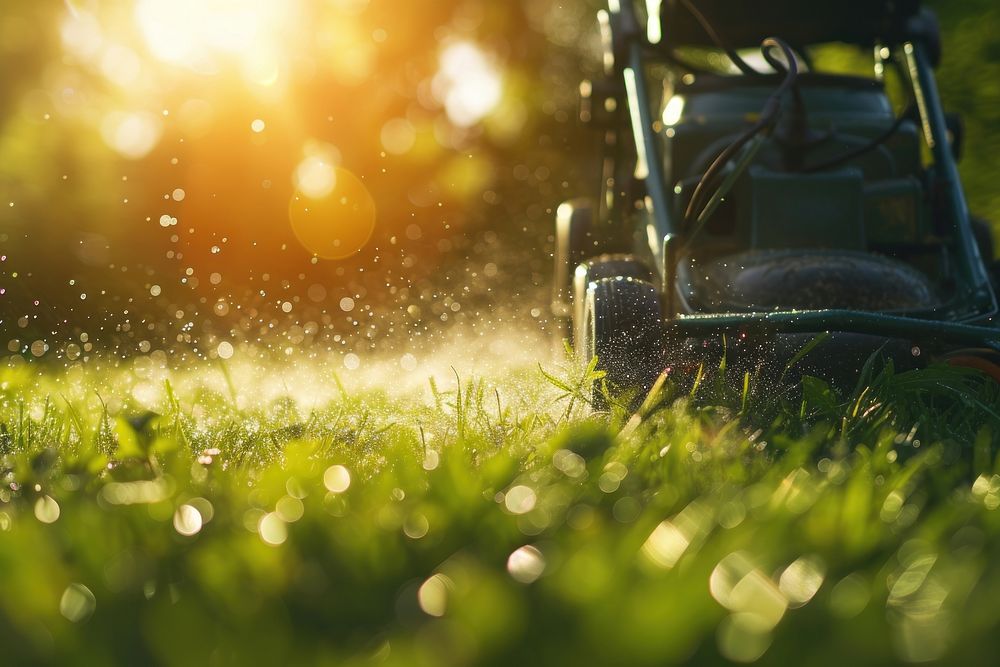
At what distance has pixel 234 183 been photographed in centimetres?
1152

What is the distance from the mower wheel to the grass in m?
0.44

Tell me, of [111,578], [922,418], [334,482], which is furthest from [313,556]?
[922,418]

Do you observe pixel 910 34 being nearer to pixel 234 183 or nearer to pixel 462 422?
pixel 462 422

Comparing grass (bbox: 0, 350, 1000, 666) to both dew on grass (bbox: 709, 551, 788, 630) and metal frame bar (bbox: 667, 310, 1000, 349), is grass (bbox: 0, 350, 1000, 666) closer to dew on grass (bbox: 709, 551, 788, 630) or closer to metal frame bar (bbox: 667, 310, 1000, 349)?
dew on grass (bbox: 709, 551, 788, 630)

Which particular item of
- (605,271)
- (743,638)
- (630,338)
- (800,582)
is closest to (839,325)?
(630,338)

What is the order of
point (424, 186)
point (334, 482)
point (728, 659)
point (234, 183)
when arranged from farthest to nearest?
1. point (424, 186)
2. point (234, 183)
3. point (334, 482)
4. point (728, 659)

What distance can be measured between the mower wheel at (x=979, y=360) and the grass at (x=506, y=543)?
0.44m

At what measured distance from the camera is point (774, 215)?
367cm

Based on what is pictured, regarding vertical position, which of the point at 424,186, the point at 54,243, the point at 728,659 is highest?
the point at 728,659

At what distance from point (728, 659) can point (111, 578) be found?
0.55 metres

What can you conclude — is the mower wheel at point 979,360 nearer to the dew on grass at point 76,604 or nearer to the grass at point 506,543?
the grass at point 506,543

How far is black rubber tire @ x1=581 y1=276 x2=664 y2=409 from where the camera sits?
258cm

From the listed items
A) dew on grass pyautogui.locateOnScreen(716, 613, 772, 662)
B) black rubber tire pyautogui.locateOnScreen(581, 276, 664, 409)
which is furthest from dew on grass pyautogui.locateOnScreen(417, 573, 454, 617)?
black rubber tire pyautogui.locateOnScreen(581, 276, 664, 409)

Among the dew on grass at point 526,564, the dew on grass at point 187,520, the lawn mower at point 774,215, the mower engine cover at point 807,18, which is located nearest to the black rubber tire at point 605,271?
the lawn mower at point 774,215
